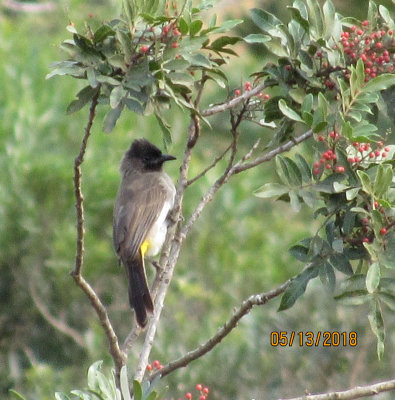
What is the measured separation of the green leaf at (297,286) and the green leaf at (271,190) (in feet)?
0.94

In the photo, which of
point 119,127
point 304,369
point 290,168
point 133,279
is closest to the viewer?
point 290,168

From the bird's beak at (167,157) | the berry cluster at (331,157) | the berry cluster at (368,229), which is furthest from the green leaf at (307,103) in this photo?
the bird's beak at (167,157)

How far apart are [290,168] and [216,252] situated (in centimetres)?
519

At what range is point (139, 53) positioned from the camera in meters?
3.42

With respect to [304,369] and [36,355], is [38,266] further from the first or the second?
[304,369]

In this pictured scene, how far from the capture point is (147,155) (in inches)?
241

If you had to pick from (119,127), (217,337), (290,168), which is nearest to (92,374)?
(217,337)

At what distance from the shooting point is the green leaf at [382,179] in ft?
10.4

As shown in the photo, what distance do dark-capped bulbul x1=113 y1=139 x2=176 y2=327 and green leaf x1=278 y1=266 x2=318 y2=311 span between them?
1.49m

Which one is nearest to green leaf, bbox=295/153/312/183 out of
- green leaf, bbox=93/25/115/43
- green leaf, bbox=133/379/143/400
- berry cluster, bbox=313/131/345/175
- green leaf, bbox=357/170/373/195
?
berry cluster, bbox=313/131/345/175

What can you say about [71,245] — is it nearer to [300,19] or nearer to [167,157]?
[167,157]

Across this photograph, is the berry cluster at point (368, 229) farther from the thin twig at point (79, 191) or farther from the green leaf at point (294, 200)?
the thin twig at point (79, 191)

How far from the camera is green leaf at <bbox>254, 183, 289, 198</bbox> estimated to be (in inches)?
131

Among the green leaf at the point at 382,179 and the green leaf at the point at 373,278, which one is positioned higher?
the green leaf at the point at 382,179
